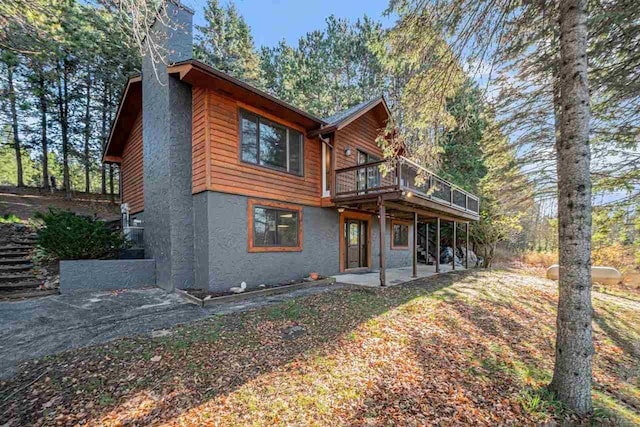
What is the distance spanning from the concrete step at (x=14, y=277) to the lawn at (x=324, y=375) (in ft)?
17.1

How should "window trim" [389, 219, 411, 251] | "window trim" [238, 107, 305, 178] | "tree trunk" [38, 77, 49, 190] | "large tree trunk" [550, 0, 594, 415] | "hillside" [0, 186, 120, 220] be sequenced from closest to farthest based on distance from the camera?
"large tree trunk" [550, 0, 594, 415], "window trim" [238, 107, 305, 178], "hillside" [0, 186, 120, 220], "window trim" [389, 219, 411, 251], "tree trunk" [38, 77, 49, 190]

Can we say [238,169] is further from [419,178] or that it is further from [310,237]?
[419,178]

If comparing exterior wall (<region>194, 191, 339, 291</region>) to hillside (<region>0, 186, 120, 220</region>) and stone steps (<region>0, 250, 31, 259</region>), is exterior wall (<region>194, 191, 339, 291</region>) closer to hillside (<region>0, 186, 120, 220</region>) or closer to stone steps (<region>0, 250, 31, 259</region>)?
stone steps (<region>0, 250, 31, 259</region>)

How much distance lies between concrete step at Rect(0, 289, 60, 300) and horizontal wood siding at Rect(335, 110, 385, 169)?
821 centimetres

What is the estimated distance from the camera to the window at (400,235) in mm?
12888

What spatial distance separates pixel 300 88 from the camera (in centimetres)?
1959

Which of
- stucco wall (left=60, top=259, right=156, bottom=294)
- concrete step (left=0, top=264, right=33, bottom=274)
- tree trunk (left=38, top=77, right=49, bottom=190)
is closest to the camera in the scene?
stucco wall (left=60, top=259, right=156, bottom=294)

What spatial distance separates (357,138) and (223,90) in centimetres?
542

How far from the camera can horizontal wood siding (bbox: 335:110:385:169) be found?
31.0 feet

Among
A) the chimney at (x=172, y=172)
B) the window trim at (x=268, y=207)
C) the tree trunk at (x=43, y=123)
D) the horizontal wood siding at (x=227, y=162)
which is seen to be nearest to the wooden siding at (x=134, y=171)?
the chimney at (x=172, y=172)

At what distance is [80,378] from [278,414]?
7.26 feet

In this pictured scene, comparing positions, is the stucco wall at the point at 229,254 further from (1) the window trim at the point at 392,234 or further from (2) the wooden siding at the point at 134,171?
(1) the window trim at the point at 392,234

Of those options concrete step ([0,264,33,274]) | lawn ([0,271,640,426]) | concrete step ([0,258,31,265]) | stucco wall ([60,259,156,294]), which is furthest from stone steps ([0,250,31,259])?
lawn ([0,271,640,426])

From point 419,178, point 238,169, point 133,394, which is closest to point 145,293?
point 238,169
